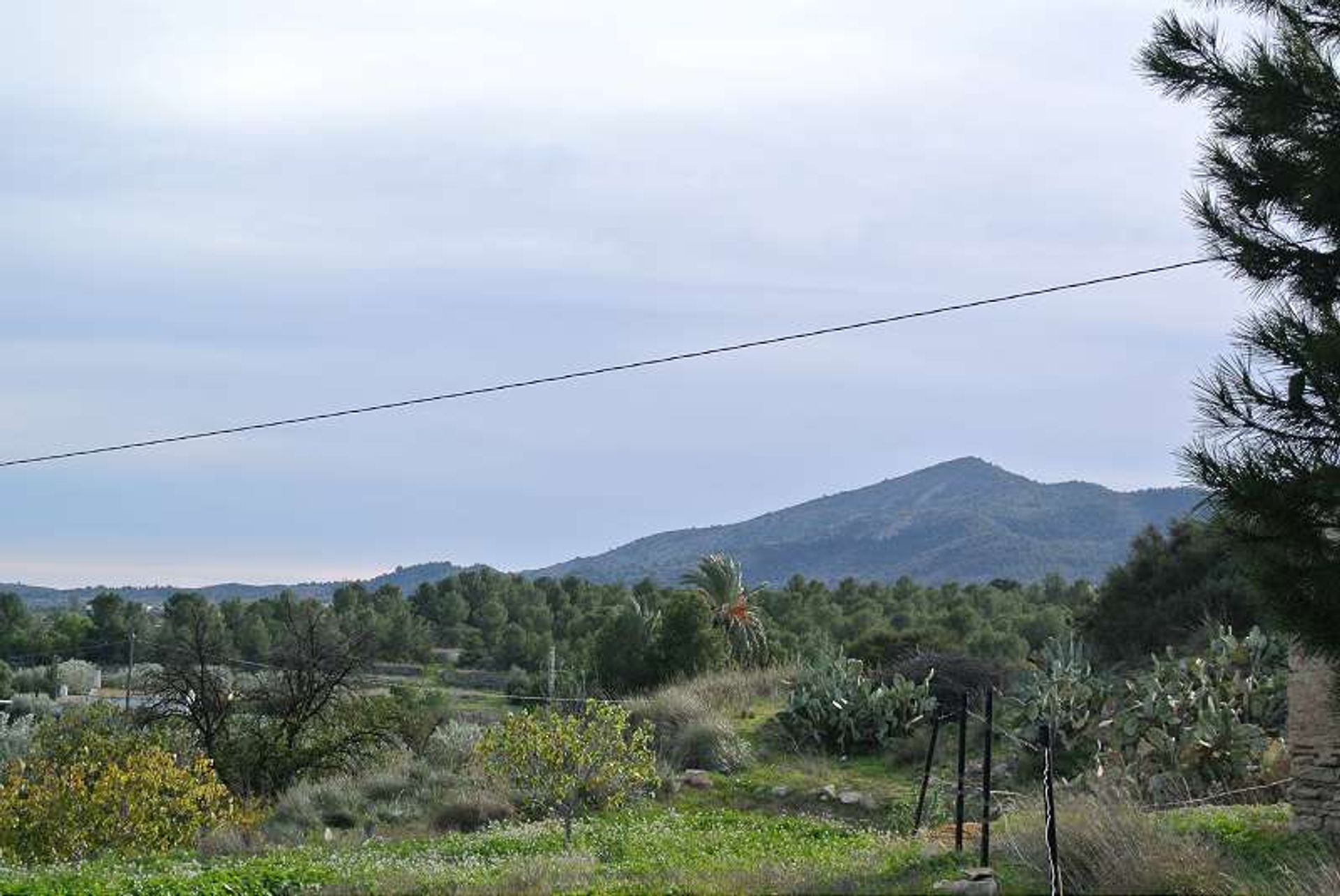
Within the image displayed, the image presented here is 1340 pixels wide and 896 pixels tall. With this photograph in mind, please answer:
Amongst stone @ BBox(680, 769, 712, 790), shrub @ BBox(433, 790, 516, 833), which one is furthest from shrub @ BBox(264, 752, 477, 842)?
stone @ BBox(680, 769, 712, 790)

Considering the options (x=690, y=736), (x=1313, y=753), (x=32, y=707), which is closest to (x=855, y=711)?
(x=690, y=736)

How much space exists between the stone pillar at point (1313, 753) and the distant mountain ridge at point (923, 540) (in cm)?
11779

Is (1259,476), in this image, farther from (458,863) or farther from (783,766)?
(783,766)

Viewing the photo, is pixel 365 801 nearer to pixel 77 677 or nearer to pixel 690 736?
pixel 690 736

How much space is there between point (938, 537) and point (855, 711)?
138 meters

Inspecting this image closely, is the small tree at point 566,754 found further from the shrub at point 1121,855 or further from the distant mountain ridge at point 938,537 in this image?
the distant mountain ridge at point 938,537

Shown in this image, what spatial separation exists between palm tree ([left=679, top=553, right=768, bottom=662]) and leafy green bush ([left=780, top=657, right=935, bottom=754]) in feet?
45.3

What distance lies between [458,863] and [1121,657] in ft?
63.4

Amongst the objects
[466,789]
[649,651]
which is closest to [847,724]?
[466,789]

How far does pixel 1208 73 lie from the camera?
11.9 m

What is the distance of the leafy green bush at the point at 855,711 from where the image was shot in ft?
90.1

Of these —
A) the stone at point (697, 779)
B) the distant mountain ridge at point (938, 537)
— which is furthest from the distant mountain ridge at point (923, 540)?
the stone at point (697, 779)

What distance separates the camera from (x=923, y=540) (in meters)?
164

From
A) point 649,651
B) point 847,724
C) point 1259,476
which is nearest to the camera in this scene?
point 1259,476
